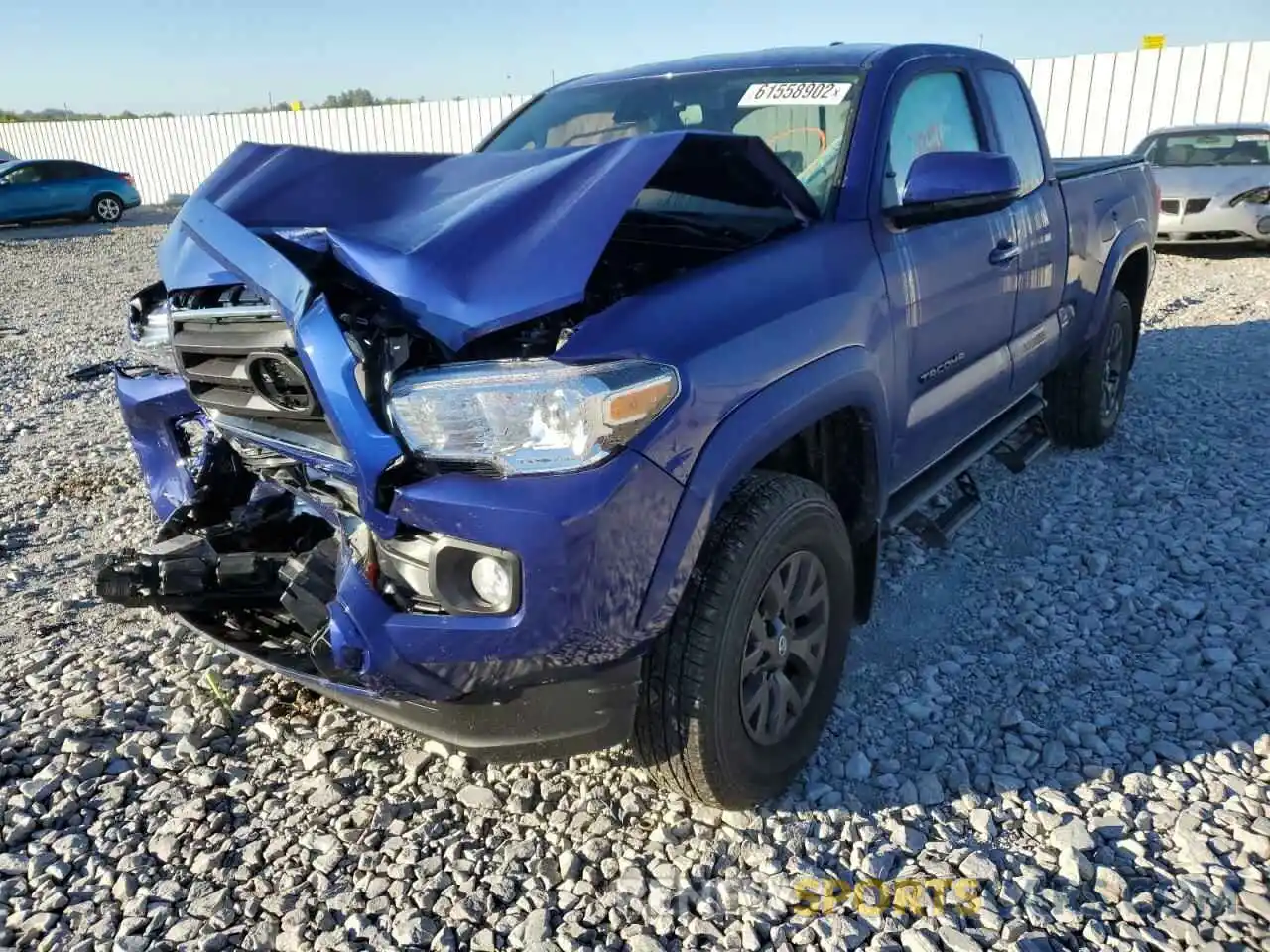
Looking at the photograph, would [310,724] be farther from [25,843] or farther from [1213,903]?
[1213,903]

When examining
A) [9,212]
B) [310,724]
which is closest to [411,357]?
[310,724]

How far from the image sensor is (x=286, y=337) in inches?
81.0

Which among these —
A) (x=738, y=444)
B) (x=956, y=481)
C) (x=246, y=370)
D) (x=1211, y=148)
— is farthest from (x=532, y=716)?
(x=1211, y=148)

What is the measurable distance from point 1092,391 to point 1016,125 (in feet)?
4.82

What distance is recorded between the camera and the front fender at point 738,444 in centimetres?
197

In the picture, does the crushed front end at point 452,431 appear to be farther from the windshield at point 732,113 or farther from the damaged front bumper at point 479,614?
the windshield at point 732,113

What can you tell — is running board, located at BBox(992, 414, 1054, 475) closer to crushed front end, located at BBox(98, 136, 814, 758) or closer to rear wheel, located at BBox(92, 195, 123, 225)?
crushed front end, located at BBox(98, 136, 814, 758)

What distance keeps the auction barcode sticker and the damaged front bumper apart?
5.68 ft

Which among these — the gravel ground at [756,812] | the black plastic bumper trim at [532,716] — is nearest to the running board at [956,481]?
the gravel ground at [756,812]

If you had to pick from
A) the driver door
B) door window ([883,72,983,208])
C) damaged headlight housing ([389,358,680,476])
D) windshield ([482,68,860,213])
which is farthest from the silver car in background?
damaged headlight housing ([389,358,680,476])

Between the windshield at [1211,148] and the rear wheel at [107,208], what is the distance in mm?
19857

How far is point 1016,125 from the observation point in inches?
159

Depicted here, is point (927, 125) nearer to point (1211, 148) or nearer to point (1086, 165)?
point (1086, 165)

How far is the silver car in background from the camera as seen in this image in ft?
33.8
